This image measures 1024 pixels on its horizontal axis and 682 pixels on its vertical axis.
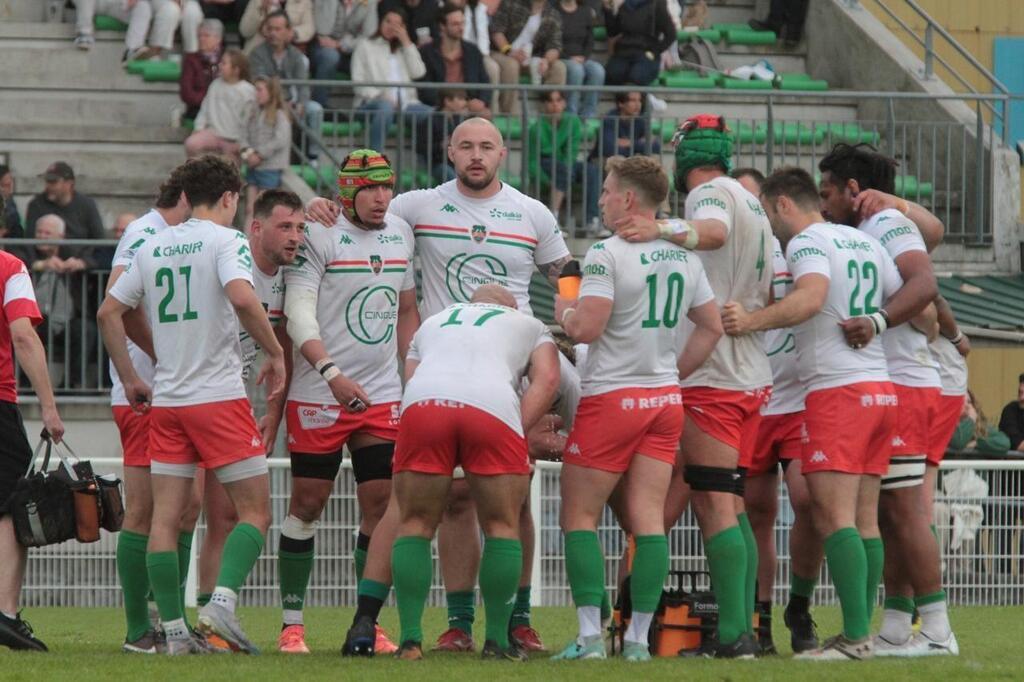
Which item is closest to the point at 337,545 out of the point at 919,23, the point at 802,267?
the point at 802,267

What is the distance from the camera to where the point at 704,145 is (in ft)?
33.0

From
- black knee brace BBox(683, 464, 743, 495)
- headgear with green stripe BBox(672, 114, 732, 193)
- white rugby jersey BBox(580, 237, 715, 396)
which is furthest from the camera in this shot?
headgear with green stripe BBox(672, 114, 732, 193)

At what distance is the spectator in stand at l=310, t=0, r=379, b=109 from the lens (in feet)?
64.0

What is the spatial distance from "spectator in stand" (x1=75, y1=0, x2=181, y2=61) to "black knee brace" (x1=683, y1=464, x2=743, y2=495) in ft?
37.2

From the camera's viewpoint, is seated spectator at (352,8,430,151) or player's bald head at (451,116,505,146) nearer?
player's bald head at (451,116,505,146)

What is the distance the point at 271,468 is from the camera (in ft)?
46.4

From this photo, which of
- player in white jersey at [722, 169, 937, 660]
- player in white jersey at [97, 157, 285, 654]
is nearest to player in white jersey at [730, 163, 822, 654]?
player in white jersey at [722, 169, 937, 660]

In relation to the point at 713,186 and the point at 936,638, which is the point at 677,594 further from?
the point at 713,186

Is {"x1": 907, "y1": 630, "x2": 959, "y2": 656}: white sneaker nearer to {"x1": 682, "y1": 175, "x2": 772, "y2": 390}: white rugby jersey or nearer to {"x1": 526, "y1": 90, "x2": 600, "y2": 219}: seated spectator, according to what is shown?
{"x1": 682, "y1": 175, "x2": 772, "y2": 390}: white rugby jersey

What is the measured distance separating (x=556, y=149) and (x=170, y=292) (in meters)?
9.41

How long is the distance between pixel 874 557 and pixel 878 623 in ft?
10.6

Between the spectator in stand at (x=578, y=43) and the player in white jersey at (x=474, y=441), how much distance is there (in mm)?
11131

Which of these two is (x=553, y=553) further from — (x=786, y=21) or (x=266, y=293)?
(x=786, y=21)

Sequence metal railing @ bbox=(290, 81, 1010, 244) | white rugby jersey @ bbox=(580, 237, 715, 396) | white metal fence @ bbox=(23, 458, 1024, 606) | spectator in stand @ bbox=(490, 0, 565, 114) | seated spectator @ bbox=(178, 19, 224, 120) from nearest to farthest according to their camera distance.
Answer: white rugby jersey @ bbox=(580, 237, 715, 396)
white metal fence @ bbox=(23, 458, 1024, 606)
metal railing @ bbox=(290, 81, 1010, 244)
seated spectator @ bbox=(178, 19, 224, 120)
spectator in stand @ bbox=(490, 0, 565, 114)
